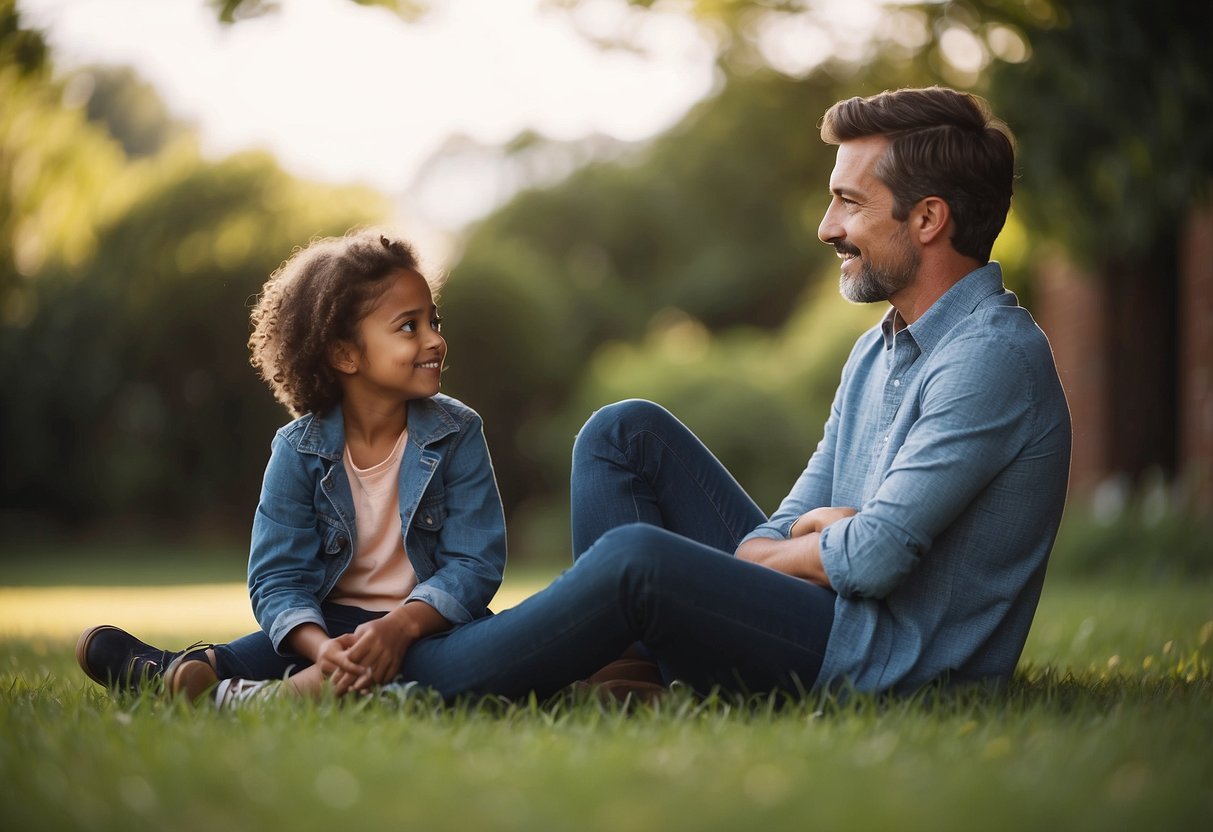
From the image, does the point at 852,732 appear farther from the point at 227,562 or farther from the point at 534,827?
the point at 227,562

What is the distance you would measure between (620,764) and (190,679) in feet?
3.98

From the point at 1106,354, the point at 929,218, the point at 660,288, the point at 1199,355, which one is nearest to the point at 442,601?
the point at 929,218

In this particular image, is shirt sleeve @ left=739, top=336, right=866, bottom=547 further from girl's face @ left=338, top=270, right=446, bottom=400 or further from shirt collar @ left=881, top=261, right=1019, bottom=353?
girl's face @ left=338, top=270, right=446, bottom=400

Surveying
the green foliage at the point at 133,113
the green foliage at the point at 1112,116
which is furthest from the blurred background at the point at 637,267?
the green foliage at the point at 133,113

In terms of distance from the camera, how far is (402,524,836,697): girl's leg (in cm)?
254

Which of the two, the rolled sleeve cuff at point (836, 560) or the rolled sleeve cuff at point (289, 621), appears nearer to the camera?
the rolled sleeve cuff at point (836, 560)

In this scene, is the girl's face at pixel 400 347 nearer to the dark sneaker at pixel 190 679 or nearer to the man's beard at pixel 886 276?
the dark sneaker at pixel 190 679

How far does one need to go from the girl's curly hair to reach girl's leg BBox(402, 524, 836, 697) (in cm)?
90

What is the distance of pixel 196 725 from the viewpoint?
92.4 inches

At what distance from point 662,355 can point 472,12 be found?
847 centimetres

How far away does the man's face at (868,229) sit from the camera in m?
2.85

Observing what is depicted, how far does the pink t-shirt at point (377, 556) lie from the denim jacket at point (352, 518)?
4 cm

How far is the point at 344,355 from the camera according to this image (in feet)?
10.5

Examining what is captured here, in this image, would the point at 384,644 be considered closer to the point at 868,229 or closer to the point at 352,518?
the point at 352,518
